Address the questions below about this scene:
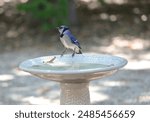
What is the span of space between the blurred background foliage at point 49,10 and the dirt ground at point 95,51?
1.54ft

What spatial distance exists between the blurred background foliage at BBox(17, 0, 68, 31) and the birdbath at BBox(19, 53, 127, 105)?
4.57 m

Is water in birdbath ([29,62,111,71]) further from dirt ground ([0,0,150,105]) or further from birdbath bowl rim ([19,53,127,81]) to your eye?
dirt ground ([0,0,150,105])

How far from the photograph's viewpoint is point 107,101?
20.8 feet

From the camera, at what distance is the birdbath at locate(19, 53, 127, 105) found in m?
3.94

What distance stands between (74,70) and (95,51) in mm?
4939

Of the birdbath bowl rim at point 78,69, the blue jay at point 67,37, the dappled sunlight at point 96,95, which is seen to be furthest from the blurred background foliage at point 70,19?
the blue jay at point 67,37

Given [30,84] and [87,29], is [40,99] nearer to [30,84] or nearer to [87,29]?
[30,84]

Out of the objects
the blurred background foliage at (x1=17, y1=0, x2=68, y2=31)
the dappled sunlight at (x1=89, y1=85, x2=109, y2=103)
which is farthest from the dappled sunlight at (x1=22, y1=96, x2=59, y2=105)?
the blurred background foliage at (x1=17, y1=0, x2=68, y2=31)

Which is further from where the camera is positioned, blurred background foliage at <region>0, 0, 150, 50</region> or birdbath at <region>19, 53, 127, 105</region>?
blurred background foliage at <region>0, 0, 150, 50</region>

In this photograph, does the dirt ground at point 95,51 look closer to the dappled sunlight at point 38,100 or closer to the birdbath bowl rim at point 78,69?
the dappled sunlight at point 38,100

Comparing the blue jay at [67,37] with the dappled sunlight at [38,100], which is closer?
the blue jay at [67,37]

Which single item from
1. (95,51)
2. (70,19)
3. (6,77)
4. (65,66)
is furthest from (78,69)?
(70,19)

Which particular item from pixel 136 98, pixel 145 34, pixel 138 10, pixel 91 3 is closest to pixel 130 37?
pixel 145 34

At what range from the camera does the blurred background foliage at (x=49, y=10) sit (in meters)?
9.10
